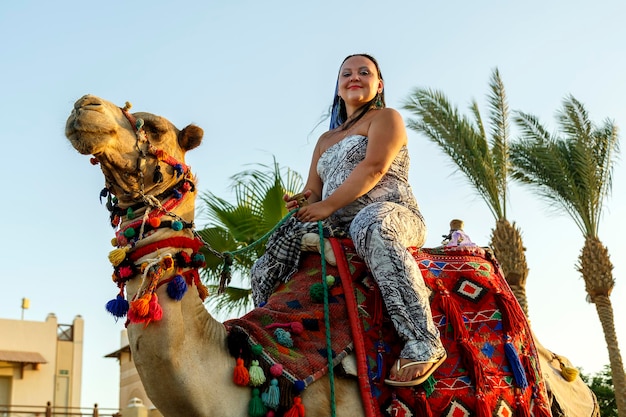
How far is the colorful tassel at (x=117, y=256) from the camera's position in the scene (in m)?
3.92

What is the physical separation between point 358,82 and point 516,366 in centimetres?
203

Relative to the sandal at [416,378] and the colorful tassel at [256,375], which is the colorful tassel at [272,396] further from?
the sandal at [416,378]

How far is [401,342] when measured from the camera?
4.36 m

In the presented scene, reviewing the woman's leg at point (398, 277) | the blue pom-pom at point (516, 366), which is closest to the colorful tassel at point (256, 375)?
the woman's leg at point (398, 277)

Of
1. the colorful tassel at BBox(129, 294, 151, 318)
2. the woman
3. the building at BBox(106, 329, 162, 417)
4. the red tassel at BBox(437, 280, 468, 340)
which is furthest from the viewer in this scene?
the building at BBox(106, 329, 162, 417)

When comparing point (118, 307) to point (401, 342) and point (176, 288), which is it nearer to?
point (176, 288)

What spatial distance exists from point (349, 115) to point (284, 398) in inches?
84.1

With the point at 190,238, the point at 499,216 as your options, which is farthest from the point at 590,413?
the point at 499,216

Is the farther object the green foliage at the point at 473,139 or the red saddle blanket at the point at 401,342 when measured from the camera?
the green foliage at the point at 473,139

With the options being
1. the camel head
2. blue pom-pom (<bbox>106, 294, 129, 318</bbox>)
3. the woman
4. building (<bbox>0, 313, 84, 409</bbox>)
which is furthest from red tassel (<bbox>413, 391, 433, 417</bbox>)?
building (<bbox>0, 313, 84, 409</bbox>)

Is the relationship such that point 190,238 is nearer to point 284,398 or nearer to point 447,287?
point 284,398

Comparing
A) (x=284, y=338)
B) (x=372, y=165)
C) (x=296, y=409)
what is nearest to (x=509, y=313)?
(x=372, y=165)

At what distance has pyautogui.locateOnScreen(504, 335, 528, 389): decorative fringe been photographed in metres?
4.61

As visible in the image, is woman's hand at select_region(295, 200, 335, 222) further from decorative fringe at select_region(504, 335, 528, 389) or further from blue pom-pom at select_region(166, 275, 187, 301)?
decorative fringe at select_region(504, 335, 528, 389)
